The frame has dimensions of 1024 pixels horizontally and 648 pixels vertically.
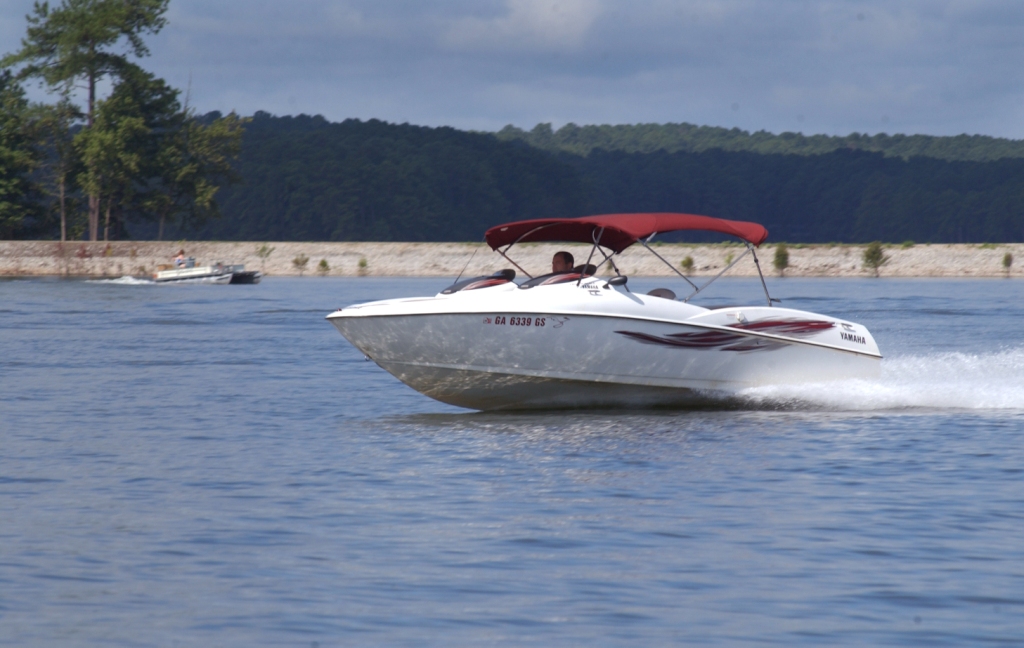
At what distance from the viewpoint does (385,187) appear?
150 m

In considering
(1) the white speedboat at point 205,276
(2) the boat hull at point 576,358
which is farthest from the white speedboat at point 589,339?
(1) the white speedboat at point 205,276

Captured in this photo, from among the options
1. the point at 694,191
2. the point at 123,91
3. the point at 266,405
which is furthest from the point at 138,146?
the point at 694,191

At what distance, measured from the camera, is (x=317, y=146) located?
16062 cm

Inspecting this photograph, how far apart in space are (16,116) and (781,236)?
421 ft

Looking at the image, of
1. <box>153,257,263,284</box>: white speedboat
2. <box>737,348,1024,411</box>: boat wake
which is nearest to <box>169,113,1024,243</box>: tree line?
<box>153,257,263,284</box>: white speedboat

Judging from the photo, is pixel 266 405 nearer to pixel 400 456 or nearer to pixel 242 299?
pixel 400 456

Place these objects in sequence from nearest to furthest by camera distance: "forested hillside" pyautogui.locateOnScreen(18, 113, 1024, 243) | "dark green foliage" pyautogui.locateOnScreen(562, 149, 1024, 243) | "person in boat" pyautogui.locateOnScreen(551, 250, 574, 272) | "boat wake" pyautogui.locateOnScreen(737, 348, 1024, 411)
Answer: "person in boat" pyautogui.locateOnScreen(551, 250, 574, 272), "boat wake" pyautogui.locateOnScreen(737, 348, 1024, 411), "forested hillside" pyautogui.locateOnScreen(18, 113, 1024, 243), "dark green foliage" pyautogui.locateOnScreen(562, 149, 1024, 243)

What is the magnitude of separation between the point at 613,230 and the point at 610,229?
0.04 metres

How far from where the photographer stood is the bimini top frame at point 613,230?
14.9 metres

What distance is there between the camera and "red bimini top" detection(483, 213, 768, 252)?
14938mm

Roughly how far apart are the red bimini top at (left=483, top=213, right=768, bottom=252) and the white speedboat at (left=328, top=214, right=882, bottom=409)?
0.02m

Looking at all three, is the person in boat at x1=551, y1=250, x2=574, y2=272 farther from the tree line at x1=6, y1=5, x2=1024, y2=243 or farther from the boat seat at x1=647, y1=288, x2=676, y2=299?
the tree line at x1=6, y1=5, x2=1024, y2=243

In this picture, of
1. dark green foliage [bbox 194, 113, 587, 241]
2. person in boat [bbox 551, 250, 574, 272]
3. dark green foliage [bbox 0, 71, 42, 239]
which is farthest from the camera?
dark green foliage [bbox 194, 113, 587, 241]

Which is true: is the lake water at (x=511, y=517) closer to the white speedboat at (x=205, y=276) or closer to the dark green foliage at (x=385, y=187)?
the white speedboat at (x=205, y=276)
